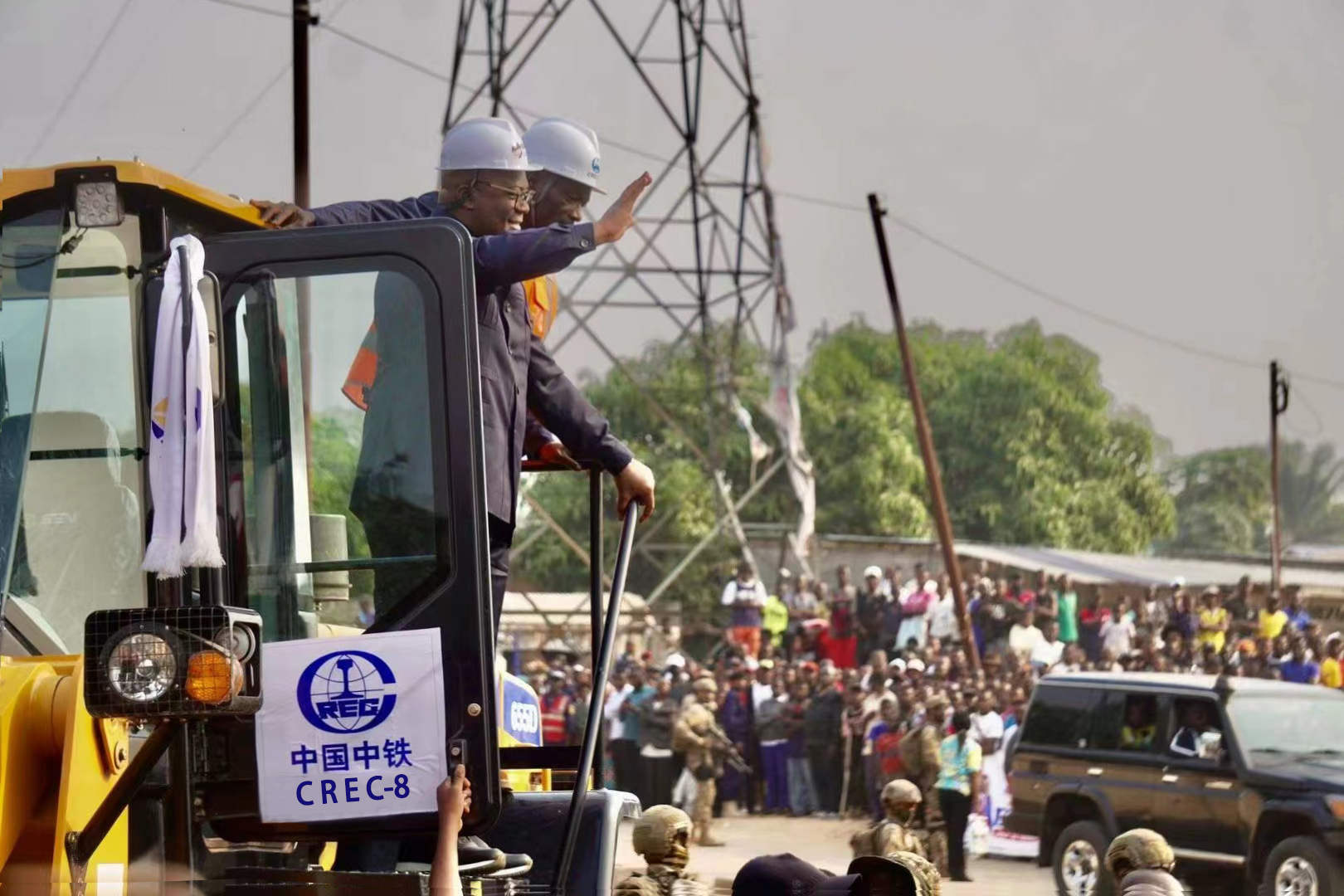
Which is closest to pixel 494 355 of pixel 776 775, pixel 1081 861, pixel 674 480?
pixel 1081 861

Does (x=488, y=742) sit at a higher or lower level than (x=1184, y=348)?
lower

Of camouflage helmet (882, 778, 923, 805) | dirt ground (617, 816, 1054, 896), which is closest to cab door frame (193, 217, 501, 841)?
camouflage helmet (882, 778, 923, 805)

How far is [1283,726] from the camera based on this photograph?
577 inches

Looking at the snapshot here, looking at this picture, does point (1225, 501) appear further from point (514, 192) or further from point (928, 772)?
point (514, 192)

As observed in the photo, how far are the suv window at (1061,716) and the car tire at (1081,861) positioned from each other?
71cm

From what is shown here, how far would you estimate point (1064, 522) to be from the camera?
49000 mm

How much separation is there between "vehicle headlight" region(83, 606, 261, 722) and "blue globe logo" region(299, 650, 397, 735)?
402 mm

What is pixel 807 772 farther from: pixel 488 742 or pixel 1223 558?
pixel 1223 558

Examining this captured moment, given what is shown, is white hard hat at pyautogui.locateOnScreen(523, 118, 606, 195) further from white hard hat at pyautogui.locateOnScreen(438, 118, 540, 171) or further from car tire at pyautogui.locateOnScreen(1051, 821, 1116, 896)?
car tire at pyautogui.locateOnScreen(1051, 821, 1116, 896)

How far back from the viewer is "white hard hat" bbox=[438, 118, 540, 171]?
447 centimetres

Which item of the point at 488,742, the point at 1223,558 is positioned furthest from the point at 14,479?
the point at 1223,558

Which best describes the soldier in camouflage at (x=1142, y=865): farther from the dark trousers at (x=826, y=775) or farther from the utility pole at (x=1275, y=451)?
the utility pole at (x=1275, y=451)

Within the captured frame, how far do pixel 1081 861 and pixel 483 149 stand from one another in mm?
12064

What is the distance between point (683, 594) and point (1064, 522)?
15.1m
